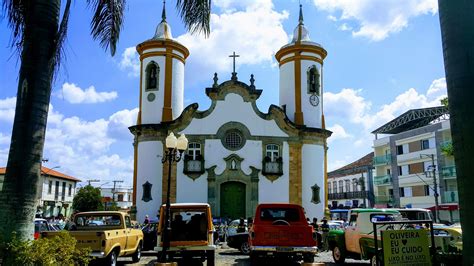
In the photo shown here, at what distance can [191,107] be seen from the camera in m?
30.9

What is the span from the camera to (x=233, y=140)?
1230 inches

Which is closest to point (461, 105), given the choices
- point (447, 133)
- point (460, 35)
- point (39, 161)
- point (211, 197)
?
point (460, 35)

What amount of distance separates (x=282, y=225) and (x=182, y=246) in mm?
2915

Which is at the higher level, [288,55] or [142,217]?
[288,55]

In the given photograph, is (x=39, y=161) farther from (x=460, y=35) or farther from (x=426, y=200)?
(x=426, y=200)

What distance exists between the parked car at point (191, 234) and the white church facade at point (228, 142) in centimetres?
1546

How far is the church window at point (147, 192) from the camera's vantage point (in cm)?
3053

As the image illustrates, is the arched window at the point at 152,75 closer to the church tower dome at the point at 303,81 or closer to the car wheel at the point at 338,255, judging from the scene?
the church tower dome at the point at 303,81

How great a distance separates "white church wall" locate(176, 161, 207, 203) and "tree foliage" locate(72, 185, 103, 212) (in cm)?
2453

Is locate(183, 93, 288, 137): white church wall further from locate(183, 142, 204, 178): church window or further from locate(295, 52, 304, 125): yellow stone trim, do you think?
locate(295, 52, 304, 125): yellow stone trim

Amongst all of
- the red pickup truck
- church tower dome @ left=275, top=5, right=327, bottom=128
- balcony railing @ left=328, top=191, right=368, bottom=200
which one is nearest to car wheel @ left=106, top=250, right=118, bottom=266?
the red pickup truck

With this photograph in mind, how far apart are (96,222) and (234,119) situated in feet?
56.3

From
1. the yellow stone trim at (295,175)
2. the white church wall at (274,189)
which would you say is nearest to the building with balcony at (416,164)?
the yellow stone trim at (295,175)

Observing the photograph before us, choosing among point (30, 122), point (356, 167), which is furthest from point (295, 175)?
point (356, 167)
